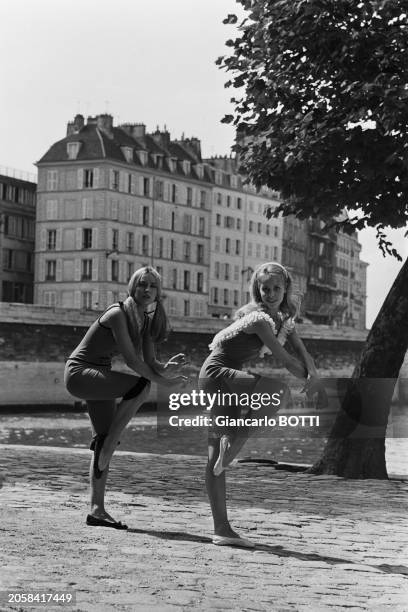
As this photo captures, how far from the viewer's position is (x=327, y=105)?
14352 mm

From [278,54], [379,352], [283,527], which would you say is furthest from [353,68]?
[283,527]

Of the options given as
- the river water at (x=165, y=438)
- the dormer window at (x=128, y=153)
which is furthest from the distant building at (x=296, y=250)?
the river water at (x=165, y=438)

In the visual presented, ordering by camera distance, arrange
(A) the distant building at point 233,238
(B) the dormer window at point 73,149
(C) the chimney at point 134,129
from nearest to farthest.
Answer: (B) the dormer window at point 73,149 → (C) the chimney at point 134,129 → (A) the distant building at point 233,238

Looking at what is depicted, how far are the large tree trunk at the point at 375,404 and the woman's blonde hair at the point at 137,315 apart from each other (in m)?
7.52

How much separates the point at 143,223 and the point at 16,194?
34.1 feet

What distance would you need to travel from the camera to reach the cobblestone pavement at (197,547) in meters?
6.66

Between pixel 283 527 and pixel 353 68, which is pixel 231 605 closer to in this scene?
pixel 283 527

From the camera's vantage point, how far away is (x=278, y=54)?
1446 cm

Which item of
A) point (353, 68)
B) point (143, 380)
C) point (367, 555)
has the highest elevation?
point (353, 68)

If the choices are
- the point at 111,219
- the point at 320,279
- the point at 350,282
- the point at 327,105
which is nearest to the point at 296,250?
the point at 320,279

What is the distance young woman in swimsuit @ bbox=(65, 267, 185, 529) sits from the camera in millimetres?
8047

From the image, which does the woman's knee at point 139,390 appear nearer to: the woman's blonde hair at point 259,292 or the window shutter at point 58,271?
the woman's blonde hair at point 259,292

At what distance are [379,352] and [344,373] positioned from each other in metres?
64.9

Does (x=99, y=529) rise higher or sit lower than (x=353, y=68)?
lower
